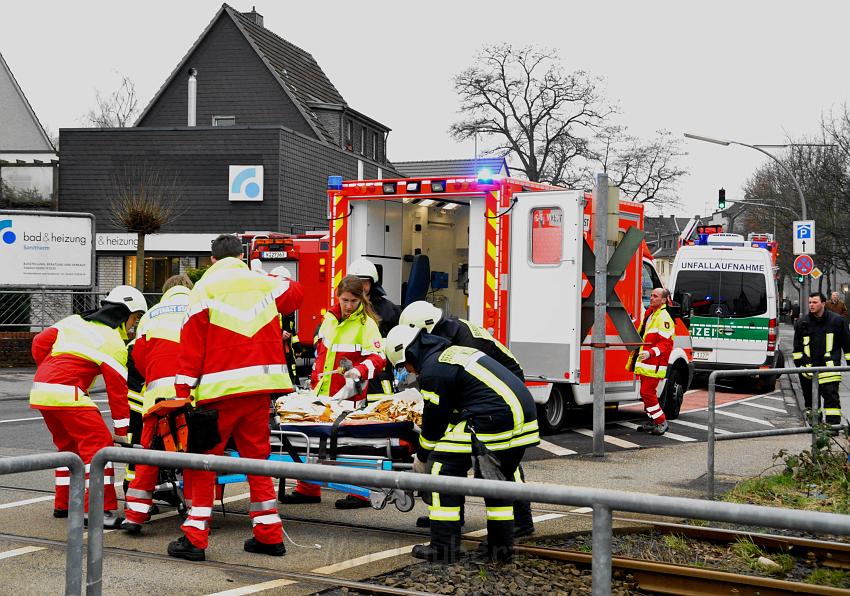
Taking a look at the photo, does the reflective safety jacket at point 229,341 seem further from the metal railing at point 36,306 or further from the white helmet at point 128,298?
the metal railing at point 36,306

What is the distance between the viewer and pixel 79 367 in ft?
24.7

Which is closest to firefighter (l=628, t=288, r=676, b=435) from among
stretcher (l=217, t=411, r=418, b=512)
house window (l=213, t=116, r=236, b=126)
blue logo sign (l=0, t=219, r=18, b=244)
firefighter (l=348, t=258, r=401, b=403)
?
firefighter (l=348, t=258, r=401, b=403)

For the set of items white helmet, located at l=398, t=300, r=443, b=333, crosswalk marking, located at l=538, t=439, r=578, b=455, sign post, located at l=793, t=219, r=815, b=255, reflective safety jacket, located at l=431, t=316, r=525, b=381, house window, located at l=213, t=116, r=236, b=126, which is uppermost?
house window, located at l=213, t=116, r=236, b=126

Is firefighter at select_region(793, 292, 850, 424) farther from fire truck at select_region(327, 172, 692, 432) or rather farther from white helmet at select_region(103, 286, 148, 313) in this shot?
white helmet at select_region(103, 286, 148, 313)

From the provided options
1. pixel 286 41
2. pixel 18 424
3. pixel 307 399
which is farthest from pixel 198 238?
pixel 307 399

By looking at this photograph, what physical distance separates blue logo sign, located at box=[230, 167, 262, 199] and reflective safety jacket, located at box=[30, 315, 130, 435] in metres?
23.6

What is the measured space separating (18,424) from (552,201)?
24.2 ft

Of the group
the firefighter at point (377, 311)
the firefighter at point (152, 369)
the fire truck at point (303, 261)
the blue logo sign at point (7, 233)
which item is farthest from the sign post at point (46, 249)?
the firefighter at point (152, 369)

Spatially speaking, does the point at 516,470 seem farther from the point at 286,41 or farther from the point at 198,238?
the point at 286,41

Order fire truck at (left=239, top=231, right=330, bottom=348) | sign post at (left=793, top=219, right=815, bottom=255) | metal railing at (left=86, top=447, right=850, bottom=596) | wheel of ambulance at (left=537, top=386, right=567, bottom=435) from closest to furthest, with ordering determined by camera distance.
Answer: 1. metal railing at (left=86, top=447, right=850, bottom=596)
2. wheel of ambulance at (left=537, top=386, right=567, bottom=435)
3. fire truck at (left=239, top=231, right=330, bottom=348)
4. sign post at (left=793, top=219, right=815, bottom=255)

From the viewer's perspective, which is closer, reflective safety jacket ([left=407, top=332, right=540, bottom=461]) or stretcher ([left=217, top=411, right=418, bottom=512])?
reflective safety jacket ([left=407, top=332, right=540, bottom=461])

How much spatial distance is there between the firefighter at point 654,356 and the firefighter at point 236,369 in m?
7.70

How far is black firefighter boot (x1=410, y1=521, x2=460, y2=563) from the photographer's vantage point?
235 inches

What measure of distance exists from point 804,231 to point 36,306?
694 inches
